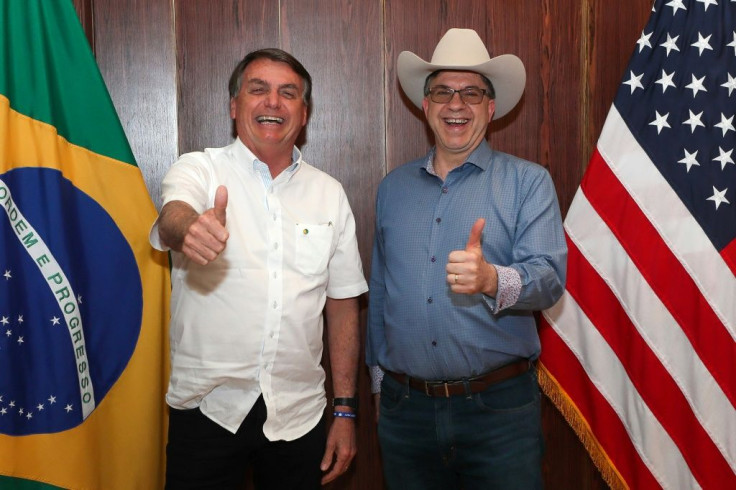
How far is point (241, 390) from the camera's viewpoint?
1.74 meters

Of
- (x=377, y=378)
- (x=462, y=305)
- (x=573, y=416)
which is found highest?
(x=462, y=305)

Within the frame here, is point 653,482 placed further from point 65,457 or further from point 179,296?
point 65,457

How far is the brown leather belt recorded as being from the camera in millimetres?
1802

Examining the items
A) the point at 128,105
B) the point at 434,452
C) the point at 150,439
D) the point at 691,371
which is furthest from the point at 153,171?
the point at 691,371

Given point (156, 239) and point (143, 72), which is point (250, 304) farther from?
point (143, 72)

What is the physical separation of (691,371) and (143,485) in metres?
1.70

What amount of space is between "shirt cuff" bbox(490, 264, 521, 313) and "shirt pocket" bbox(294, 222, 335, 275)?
510 mm

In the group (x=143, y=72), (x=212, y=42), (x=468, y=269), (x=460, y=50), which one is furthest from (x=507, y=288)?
(x=143, y=72)

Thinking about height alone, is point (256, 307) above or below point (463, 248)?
below

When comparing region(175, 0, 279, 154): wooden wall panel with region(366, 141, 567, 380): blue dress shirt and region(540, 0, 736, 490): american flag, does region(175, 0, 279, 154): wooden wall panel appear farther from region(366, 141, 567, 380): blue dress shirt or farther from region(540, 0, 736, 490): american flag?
region(540, 0, 736, 490): american flag

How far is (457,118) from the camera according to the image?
1924mm

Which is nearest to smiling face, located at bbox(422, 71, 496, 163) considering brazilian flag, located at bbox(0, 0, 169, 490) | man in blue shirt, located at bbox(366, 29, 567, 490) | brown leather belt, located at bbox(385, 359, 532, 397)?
man in blue shirt, located at bbox(366, 29, 567, 490)

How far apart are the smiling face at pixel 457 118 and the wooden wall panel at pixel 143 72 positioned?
929 millimetres

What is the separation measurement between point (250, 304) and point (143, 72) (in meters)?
1.01
